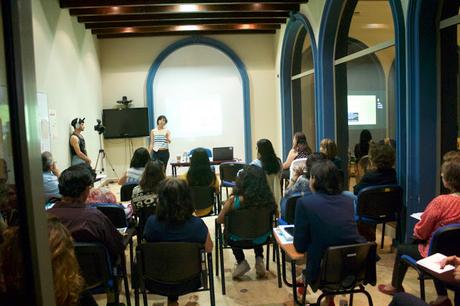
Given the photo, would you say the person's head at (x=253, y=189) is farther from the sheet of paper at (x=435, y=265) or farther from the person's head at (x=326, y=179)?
the sheet of paper at (x=435, y=265)

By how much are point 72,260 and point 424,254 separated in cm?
217

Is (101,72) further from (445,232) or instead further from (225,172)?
(445,232)

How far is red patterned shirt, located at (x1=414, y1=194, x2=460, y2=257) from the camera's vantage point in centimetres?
235

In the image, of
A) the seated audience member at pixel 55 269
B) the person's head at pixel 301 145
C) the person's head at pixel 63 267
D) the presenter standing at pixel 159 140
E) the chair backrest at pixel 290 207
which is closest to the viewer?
the seated audience member at pixel 55 269

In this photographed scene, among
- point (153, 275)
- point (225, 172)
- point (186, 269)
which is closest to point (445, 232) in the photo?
point (186, 269)

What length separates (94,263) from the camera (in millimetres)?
2295

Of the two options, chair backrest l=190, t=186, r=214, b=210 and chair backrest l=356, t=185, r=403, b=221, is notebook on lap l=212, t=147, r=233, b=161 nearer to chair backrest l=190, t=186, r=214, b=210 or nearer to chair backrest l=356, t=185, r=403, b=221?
chair backrest l=190, t=186, r=214, b=210

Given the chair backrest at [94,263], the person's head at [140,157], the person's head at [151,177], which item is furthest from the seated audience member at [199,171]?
the chair backrest at [94,263]

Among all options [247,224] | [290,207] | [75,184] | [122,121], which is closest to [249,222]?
[247,224]

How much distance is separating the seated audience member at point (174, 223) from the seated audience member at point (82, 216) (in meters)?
0.22

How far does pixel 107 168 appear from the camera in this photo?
8961 millimetres

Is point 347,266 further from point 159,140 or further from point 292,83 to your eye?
point 292,83

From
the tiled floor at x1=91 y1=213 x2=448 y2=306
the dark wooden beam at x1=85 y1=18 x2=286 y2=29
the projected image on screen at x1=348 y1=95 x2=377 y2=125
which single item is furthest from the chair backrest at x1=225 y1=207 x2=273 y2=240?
the projected image on screen at x1=348 y1=95 x2=377 y2=125

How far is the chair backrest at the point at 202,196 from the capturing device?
4.19m
